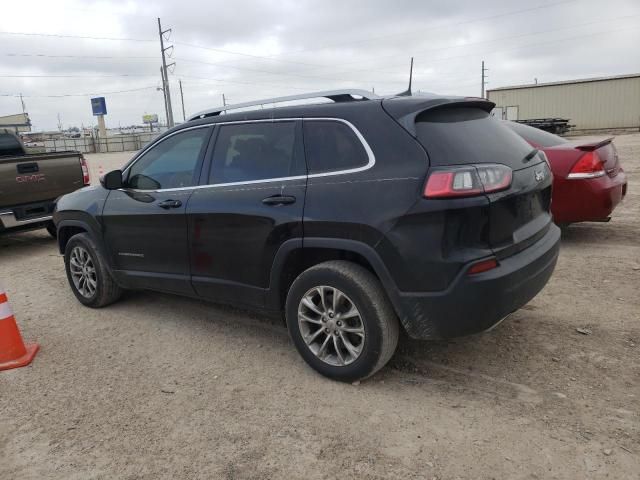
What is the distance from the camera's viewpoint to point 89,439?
113 inches

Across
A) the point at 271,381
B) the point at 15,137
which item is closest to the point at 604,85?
the point at 15,137

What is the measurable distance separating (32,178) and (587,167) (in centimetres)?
720

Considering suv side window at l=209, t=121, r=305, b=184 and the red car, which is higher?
suv side window at l=209, t=121, r=305, b=184

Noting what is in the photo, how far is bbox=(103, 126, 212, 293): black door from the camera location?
13.1ft

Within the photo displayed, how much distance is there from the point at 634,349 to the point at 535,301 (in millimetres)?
995

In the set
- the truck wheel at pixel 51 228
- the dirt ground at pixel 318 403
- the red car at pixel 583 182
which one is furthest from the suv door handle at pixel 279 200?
the truck wheel at pixel 51 228

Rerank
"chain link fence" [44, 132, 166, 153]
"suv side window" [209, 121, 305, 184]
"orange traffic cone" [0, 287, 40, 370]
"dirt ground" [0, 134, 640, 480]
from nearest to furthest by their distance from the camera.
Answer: "dirt ground" [0, 134, 640, 480], "suv side window" [209, 121, 305, 184], "orange traffic cone" [0, 287, 40, 370], "chain link fence" [44, 132, 166, 153]

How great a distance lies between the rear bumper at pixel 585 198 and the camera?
18.2 feet

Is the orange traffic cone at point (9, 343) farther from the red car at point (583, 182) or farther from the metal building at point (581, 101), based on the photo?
the metal building at point (581, 101)

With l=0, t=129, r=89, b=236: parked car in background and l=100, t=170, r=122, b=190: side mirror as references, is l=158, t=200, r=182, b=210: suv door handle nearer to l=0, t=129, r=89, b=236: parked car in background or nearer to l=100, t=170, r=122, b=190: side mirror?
l=100, t=170, r=122, b=190: side mirror

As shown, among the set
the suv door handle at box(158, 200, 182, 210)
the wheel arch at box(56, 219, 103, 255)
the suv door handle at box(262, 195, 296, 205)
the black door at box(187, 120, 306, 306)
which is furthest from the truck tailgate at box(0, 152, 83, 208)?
the suv door handle at box(262, 195, 296, 205)

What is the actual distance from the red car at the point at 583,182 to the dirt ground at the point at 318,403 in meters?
1.25

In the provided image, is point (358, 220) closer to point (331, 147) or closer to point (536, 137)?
point (331, 147)

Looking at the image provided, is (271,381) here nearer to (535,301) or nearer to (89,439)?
(89,439)
